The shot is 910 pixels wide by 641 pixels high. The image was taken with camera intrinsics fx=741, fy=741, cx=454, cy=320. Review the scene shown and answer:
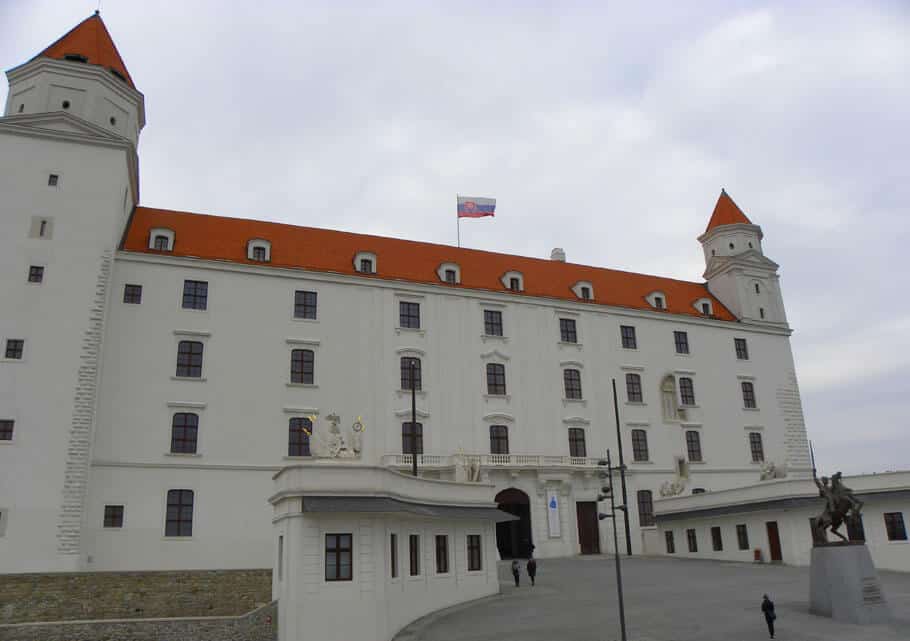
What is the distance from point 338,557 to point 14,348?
62.6ft

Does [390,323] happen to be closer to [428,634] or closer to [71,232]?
[71,232]

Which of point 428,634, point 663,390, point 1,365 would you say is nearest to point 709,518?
point 663,390

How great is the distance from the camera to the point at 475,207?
156 ft

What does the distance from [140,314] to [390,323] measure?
12.3 metres

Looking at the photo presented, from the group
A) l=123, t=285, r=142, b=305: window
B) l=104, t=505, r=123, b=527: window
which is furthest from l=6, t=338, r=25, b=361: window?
l=104, t=505, r=123, b=527: window

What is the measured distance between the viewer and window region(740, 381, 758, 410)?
47.4 metres

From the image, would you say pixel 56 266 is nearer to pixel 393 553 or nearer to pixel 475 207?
pixel 393 553

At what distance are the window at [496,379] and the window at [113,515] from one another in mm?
18997

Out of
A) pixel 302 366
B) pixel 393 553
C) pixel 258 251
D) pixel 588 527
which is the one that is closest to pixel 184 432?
pixel 302 366

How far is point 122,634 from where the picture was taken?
2242cm

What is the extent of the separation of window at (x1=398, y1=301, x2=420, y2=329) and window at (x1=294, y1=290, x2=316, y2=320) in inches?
185

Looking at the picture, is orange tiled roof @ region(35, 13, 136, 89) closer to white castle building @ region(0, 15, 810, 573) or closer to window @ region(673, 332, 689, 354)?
white castle building @ region(0, 15, 810, 573)

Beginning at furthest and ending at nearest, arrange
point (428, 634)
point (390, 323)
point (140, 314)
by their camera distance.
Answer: point (390, 323)
point (140, 314)
point (428, 634)

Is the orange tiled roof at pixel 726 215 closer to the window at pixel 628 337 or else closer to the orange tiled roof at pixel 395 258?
the orange tiled roof at pixel 395 258
